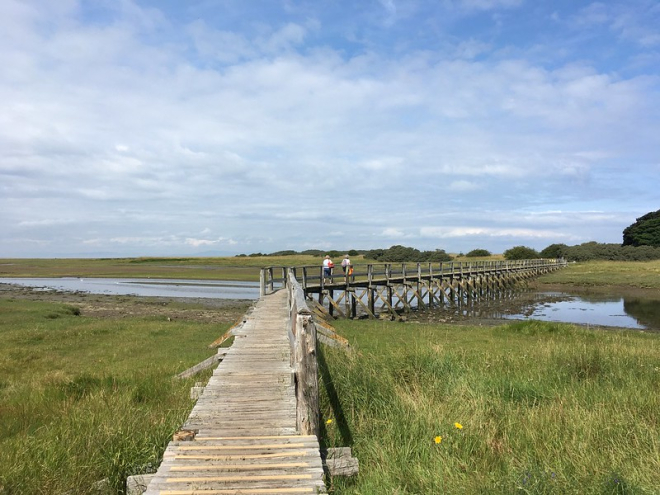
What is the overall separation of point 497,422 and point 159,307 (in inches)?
1153

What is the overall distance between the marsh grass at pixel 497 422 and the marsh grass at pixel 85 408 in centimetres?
222

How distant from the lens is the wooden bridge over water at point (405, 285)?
82.1 ft

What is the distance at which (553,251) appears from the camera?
9938cm

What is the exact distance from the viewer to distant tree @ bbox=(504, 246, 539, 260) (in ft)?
293

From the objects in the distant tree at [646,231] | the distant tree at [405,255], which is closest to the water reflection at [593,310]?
the distant tree at [405,255]

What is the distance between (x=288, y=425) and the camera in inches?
190

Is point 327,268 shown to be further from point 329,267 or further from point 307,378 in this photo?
point 307,378

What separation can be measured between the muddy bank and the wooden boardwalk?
1828 cm

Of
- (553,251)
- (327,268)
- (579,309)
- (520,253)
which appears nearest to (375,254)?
(520,253)

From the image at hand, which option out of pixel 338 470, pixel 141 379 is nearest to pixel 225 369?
pixel 141 379

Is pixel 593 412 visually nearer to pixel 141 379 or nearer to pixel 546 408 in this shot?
pixel 546 408

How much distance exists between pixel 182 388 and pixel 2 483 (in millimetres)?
4002

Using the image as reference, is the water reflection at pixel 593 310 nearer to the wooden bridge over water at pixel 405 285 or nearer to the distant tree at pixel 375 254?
the wooden bridge over water at pixel 405 285

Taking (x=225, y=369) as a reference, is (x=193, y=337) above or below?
below
